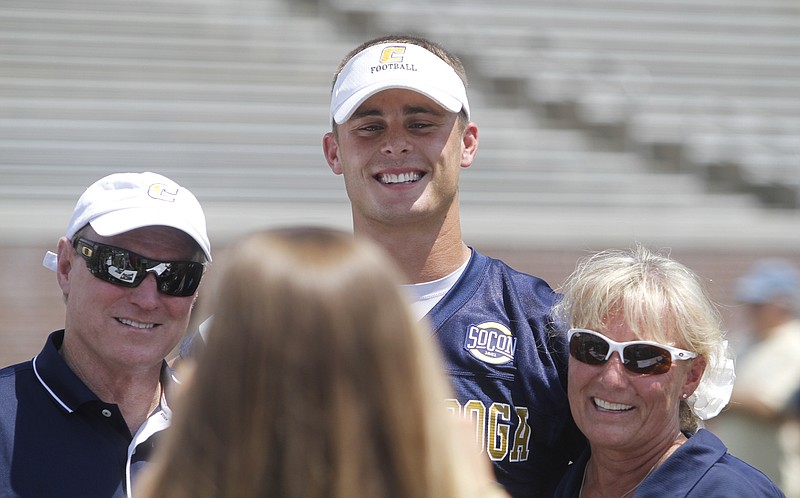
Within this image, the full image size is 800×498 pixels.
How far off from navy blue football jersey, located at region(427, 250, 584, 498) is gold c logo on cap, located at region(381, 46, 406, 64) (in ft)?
1.86

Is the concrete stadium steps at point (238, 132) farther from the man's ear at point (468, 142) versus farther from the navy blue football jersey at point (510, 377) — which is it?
the navy blue football jersey at point (510, 377)

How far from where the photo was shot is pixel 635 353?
255 cm

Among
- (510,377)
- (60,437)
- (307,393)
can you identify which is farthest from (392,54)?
(307,393)

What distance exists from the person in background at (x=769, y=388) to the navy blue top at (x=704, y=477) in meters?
2.72

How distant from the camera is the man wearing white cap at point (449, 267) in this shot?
2678 millimetres

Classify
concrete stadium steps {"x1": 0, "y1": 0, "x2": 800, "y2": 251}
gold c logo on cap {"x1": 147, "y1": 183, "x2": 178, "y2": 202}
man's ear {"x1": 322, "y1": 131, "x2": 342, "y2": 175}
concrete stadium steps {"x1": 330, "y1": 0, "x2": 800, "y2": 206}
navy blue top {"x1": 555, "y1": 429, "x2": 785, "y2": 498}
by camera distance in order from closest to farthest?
navy blue top {"x1": 555, "y1": 429, "x2": 785, "y2": 498} < gold c logo on cap {"x1": 147, "y1": 183, "x2": 178, "y2": 202} < man's ear {"x1": 322, "y1": 131, "x2": 342, "y2": 175} < concrete stadium steps {"x1": 0, "y1": 0, "x2": 800, "y2": 251} < concrete stadium steps {"x1": 330, "y1": 0, "x2": 800, "y2": 206}

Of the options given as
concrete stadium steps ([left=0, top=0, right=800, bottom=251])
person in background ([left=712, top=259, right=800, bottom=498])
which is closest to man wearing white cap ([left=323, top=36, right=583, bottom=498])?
person in background ([left=712, top=259, right=800, bottom=498])

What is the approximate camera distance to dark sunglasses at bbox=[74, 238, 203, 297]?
2.46m

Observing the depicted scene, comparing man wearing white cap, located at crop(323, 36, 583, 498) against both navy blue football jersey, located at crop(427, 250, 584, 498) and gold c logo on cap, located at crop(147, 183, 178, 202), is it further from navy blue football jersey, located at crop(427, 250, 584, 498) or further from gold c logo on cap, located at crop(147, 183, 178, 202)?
gold c logo on cap, located at crop(147, 183, 178, 202)

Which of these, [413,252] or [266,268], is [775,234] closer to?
[413,252]

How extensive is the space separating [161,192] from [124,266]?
20cm

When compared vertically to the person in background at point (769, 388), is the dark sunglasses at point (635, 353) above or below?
above

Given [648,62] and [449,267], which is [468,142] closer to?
[449,267]

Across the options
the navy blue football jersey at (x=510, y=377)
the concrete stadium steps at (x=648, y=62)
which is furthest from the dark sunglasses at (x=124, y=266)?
the concrete stadium steps at (x=648, y=62)
